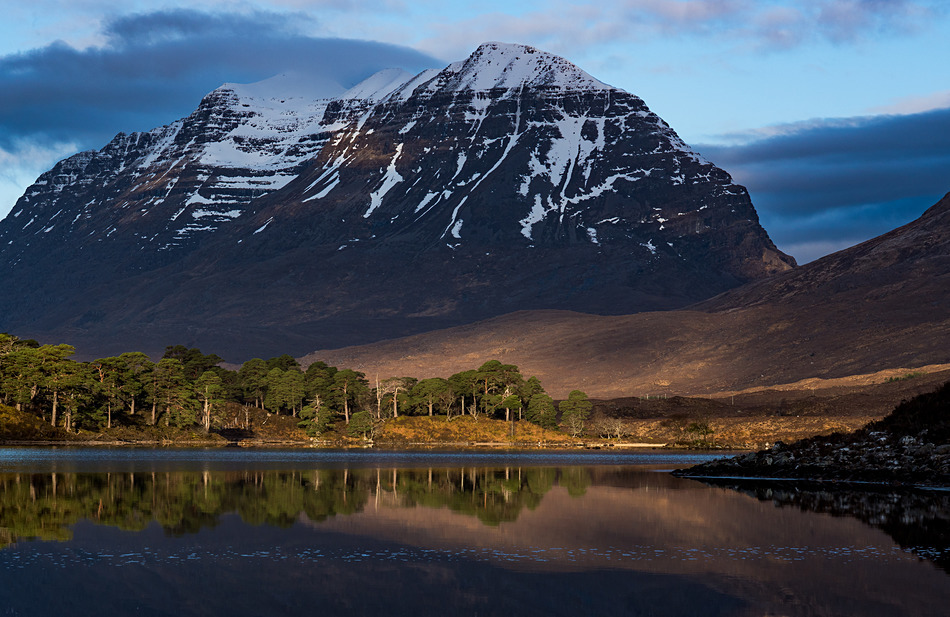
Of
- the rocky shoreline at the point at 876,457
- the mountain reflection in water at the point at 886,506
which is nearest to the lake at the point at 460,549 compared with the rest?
the mountain reflection in water at the point at 886,506

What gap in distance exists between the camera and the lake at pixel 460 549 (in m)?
26.4

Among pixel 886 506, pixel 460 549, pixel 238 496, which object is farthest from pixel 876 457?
Result: pixel 460 549

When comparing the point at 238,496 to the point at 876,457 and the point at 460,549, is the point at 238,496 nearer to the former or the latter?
the point at 460,549

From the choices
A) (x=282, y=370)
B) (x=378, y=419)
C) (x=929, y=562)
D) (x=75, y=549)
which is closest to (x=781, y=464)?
(x=929, y=562)

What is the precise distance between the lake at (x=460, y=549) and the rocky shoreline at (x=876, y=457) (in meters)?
4.35

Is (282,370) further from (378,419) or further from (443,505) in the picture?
(443,505)

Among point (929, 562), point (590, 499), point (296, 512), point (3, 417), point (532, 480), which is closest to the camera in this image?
point (929, 562)

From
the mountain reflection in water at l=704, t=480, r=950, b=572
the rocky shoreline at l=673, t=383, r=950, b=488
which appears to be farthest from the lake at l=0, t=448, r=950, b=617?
the rocky shoreline at l=673, t=383, r=950, b=488

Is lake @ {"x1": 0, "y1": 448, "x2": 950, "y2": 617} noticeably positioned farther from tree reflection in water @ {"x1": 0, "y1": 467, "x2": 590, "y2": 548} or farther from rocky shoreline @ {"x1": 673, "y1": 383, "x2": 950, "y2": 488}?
rocky shoreline @ {"x1": 673, "y1": 383, "x2": 950, "y2": 488}

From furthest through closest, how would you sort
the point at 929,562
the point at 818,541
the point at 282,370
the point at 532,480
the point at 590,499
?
the point at 282,370 → the point at 532,480 → the point at 590,499 → the point at 818,541 → the point at 929,562

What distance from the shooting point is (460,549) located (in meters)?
34.3

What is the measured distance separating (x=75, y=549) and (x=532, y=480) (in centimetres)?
3572

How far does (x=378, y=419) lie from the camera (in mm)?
147125

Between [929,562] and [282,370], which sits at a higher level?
[282,370]
